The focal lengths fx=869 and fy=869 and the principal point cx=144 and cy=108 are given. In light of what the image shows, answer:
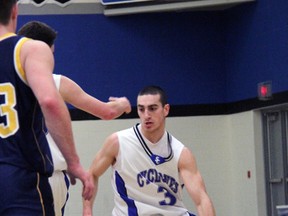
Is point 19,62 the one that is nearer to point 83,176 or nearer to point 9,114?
point 9,114

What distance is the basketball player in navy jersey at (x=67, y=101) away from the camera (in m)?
4.38

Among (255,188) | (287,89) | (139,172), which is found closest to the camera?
(139,172)

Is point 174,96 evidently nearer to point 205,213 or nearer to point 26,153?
point 205,213

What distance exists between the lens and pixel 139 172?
6.91 metres

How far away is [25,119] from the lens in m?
3.56

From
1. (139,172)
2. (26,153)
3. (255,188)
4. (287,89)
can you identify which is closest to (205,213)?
(139,172)

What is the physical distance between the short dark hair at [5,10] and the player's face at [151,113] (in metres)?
3.53

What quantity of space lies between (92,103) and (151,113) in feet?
8.81

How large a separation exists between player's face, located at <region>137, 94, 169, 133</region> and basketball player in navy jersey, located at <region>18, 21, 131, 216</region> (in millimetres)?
2116

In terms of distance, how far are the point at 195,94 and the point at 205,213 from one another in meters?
7.29

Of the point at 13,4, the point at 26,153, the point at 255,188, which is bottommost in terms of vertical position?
the point at 255,188

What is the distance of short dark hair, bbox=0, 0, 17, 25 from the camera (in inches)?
138

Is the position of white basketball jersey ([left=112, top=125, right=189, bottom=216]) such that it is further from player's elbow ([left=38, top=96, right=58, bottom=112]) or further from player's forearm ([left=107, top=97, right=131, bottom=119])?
player's elbow ([left=38, top=96, right=58, bottom=112])

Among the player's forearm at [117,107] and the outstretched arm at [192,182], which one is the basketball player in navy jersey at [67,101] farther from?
the outstretched arm at [192,182]
